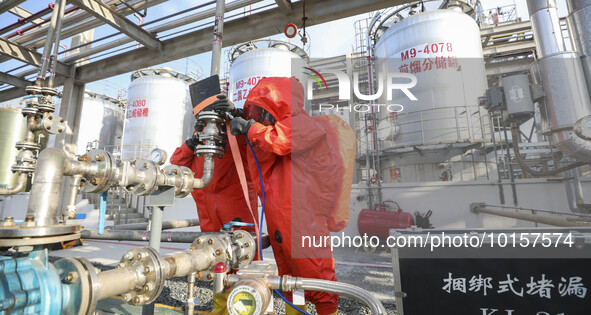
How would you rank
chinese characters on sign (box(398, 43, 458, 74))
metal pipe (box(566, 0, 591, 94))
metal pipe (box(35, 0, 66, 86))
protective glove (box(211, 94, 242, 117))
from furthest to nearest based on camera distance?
chinese characters on sign (box(398, 43, 458, 74))
metal pipe (box(566, 0, 591, 94))
metal pipe (box(35, 0, 66, 86))
protective glove (box(211, 94, 242, 117))

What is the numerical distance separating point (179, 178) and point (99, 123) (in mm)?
13398

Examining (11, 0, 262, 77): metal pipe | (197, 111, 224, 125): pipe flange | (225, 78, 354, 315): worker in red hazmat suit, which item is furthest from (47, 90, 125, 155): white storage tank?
(225, 78, 354, 315): worker in red hazmat suit

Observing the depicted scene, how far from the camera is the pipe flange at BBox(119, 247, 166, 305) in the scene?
0.79m

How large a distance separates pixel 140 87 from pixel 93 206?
16.2 ft

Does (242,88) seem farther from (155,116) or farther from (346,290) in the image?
(346,290)

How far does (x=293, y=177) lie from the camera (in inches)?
60.8

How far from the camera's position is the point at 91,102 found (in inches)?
465

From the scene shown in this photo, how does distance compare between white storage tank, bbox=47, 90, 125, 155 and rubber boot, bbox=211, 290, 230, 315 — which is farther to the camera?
white storage tank, bbox=47, 90, 125, 155

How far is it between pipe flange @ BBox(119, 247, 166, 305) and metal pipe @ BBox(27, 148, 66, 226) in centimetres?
25

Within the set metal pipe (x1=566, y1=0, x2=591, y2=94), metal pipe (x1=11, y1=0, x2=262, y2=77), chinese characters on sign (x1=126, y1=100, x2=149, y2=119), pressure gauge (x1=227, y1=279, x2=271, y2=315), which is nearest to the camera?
pressure gauge (x1=227, y1=279, x2=271, y2=315)

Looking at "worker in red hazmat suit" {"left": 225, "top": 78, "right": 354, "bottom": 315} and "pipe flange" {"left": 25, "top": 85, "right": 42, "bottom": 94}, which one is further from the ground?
"pipe flange" {"left": 25, "top": 85, "right": 42, "bottom": 94}

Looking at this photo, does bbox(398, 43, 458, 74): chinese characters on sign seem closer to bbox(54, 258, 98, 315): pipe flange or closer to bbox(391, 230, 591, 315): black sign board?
bbox(391, 230, 591, 315): black sign board

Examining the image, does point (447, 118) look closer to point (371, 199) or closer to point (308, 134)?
point (371, 199)

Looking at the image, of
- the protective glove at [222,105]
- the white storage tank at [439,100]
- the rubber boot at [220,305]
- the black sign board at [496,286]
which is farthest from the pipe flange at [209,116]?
the white storage tank at [439,100]
